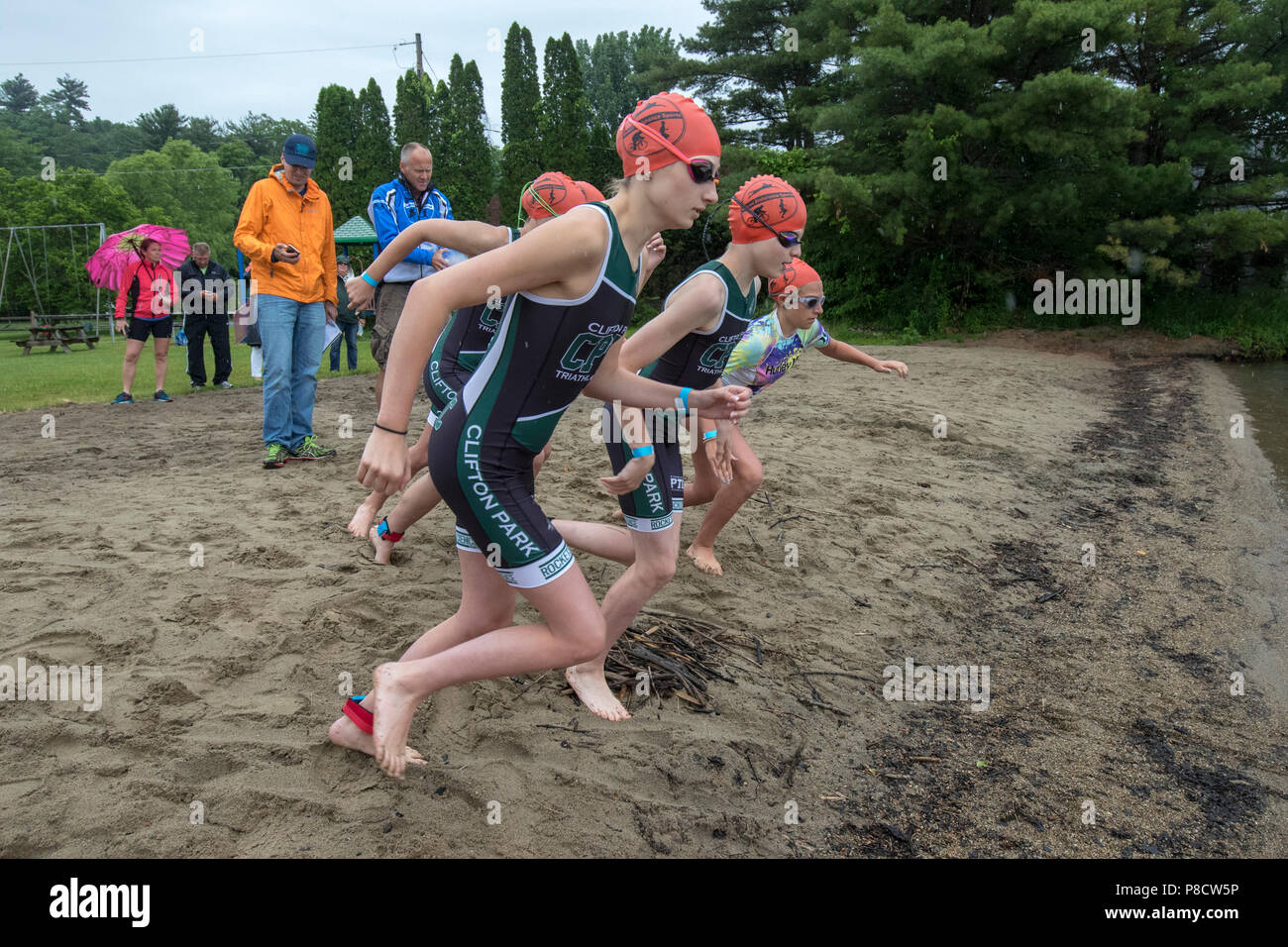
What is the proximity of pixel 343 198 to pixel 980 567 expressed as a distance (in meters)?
30.2

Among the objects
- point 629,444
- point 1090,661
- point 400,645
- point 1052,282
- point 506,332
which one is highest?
point 1052,282

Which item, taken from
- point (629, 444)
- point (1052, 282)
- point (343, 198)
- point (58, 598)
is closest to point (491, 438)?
point (629, 444)

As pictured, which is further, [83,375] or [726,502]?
[83,375]

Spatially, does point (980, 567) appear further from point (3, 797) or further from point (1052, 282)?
point (1052, 282)

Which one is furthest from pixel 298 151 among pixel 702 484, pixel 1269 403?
pixel 1269 403

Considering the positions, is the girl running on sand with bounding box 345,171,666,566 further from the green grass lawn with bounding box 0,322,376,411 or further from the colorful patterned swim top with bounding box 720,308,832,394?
the green grass lawn with bounding box 0,322,376,411

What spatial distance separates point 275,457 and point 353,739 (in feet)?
13.7

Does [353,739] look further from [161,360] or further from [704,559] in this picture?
[161,360]

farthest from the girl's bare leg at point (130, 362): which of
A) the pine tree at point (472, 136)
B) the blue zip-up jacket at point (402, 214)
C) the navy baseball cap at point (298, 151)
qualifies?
the pine tree at point (472, 136)

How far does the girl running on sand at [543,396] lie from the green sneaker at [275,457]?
432 centimetres

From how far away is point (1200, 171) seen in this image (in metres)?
21.0

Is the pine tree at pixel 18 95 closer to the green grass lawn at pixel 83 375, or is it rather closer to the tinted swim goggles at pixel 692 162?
the green grass lawn at pixel 83 375

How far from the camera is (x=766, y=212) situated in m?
3.84

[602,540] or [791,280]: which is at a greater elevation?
[791,280]
